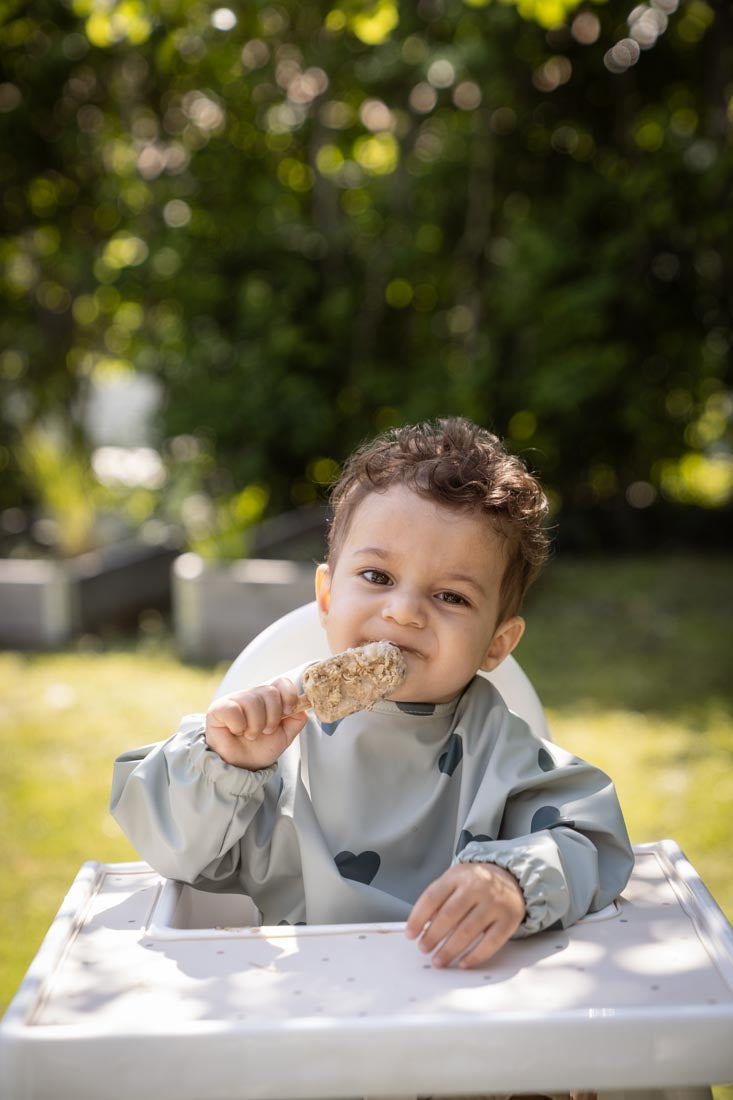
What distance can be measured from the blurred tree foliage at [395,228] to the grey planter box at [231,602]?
2165mm

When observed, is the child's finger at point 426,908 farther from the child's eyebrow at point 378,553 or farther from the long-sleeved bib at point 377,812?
the child's eyebrow at point 378,553

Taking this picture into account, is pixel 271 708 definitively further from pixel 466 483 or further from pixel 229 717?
pixel 466 483

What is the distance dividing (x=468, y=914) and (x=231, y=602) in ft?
15.4

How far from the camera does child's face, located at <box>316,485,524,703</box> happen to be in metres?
1.62

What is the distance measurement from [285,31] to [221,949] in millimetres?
7876

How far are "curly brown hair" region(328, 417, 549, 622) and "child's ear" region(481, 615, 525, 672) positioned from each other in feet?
0.05

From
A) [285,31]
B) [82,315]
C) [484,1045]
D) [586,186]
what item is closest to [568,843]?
[484,1045]

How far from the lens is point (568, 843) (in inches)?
57.0

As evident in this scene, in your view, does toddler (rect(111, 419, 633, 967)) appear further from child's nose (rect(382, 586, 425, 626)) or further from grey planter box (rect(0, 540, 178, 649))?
grey planter box (rect(0, 540, 178, 649))

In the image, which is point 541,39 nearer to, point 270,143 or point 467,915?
point 270,143

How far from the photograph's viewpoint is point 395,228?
8297 mm

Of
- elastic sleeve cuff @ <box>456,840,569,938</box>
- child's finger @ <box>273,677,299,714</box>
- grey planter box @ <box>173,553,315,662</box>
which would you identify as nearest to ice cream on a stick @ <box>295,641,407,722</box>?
child's finger @ <box>273,677,299,714</box>

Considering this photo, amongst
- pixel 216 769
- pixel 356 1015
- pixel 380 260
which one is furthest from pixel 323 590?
pixel 380 260

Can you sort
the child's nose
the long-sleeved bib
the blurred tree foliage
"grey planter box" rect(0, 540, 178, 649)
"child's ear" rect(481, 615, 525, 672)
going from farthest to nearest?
1. the blurred tree foliage
2. "grey planter box" rect(0, 540, 178, 649)
3. "child's ear" rect(481, 615, 525, 672)
4. the child's nose
5. the long-sleeved bib
